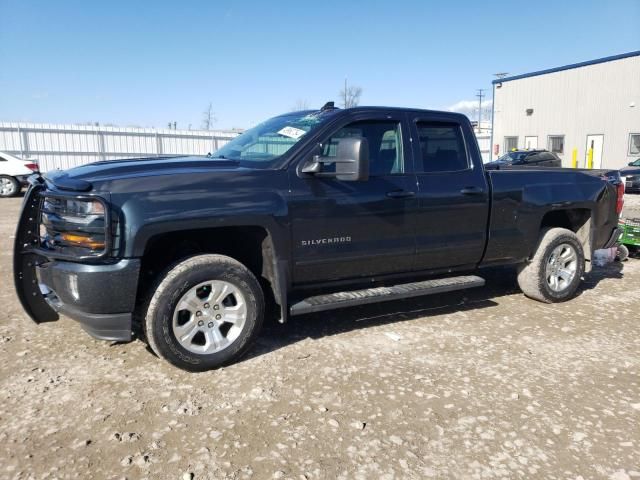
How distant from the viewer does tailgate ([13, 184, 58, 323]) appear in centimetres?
366

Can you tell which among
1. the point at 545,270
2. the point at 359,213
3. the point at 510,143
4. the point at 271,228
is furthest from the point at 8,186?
the point at 510,143

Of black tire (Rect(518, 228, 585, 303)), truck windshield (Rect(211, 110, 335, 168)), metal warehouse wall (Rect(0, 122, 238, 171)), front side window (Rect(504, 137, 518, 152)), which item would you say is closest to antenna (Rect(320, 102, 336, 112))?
truck windshield (Rect(211, 110, 335, 168))

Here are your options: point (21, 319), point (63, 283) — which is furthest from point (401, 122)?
point (21, 319)

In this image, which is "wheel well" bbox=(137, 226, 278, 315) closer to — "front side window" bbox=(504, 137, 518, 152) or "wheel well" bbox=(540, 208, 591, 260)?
"wheel well" bbox=(540, 208, 591, 260)

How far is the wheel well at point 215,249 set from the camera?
12.8 ft

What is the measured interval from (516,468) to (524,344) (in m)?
1.85

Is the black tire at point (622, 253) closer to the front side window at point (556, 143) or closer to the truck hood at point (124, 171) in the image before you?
the truck hood at point (124, 171)

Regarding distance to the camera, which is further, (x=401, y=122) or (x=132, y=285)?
(x=401, y=122)

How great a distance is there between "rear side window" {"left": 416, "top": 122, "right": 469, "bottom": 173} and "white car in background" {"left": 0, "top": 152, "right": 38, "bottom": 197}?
1455 centimetres

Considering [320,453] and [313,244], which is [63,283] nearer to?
[313,244]

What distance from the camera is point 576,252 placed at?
568 centimetres

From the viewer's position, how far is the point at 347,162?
12.8 ft

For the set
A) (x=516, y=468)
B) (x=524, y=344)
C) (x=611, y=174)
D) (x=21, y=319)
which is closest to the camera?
(x=516, y=468)

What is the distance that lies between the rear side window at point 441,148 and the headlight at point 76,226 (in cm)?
266
